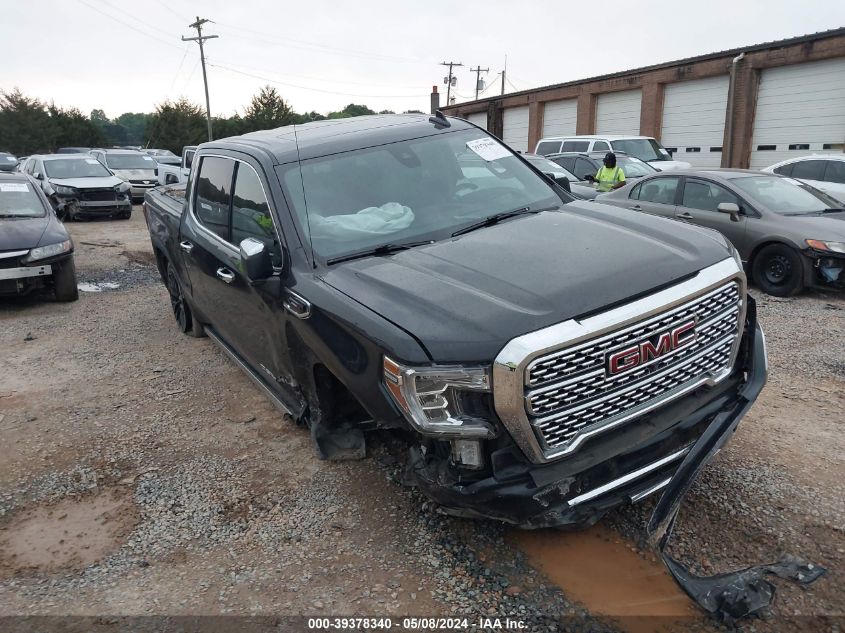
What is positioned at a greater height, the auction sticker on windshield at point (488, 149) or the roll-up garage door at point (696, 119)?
the roll-up garage door at point (696, 119)

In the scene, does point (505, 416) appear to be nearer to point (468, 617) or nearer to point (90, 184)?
point (468, 617)

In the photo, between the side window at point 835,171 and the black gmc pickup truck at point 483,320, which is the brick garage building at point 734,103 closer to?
the side window at point 835,171

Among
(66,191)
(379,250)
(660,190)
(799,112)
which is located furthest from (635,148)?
(379,250)

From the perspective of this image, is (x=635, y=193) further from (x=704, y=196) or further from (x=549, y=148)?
(x=549, y=148)

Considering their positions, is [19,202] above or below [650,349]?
above

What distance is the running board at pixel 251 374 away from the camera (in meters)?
3.98

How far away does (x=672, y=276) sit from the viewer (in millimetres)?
2807

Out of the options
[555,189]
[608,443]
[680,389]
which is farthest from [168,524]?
[555,189]

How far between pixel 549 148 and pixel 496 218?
1653 cm

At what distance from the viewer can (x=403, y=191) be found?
377 centimetres

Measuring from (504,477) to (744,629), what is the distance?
105 centimetres

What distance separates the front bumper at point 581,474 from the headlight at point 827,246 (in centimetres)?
528

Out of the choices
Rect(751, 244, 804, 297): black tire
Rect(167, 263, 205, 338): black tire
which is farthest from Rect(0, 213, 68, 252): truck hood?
Rect(751, 244, 804, 297): black tire

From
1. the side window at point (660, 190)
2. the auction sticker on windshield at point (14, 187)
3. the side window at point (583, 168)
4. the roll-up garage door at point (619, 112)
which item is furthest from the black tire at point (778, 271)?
the roll-up garage door at point (619, 112)
